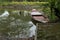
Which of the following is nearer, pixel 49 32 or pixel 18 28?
pixel 49 32

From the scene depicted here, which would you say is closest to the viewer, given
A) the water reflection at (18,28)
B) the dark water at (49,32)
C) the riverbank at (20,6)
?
the dark water at (49,32)

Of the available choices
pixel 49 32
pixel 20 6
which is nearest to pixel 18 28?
pixel 49 32

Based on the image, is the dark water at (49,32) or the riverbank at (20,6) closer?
the dark water at (49,32)

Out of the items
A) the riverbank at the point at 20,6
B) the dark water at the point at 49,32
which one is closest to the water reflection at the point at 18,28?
the dark water at the point at 49,32

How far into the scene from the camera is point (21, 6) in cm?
1561

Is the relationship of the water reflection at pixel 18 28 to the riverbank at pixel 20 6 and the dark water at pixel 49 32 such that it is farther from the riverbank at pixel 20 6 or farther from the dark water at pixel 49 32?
the riverbank at pixel 20 6

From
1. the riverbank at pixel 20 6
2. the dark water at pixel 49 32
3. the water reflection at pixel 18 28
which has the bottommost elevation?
the riverbank at pixel 20 6

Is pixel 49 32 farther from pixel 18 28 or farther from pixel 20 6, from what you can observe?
pixel 20 6

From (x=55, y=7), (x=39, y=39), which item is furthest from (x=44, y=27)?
(x=55, y=7)

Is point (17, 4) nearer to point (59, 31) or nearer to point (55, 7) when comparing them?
point (55, 7)

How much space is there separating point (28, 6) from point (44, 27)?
30.5 feet

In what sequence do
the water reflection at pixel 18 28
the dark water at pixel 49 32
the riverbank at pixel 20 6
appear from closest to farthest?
the dark water at pixel 49 32
the water reflection at pixel 18 28
the riverbank at pixel 20 6

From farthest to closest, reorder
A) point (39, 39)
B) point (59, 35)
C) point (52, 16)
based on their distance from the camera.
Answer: point (52, 16) → point (59, 35) → point (39, 39)

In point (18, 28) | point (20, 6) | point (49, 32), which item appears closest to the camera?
point (49, 32)
